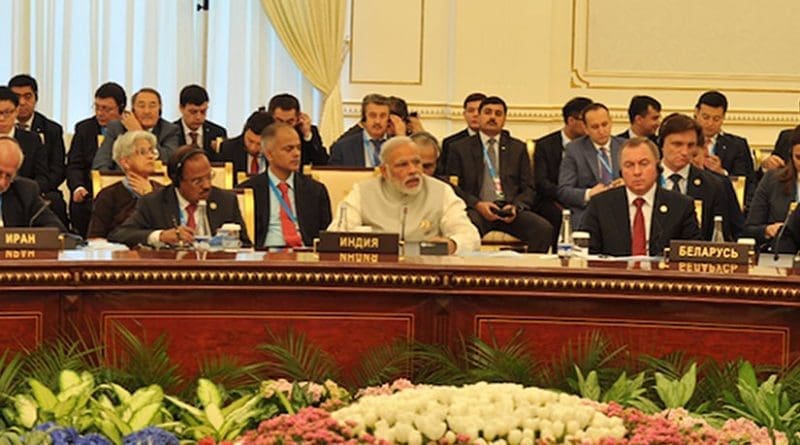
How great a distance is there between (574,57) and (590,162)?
1.78 metres

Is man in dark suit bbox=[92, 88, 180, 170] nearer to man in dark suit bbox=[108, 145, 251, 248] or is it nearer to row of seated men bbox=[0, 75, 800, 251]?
row of seated men bbox=[0, 75, 800, 251]

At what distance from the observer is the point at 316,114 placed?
32.1 ft

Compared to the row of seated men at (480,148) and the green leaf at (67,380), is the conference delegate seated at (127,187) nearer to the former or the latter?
the row of seated men at (480,148)

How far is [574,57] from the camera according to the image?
9711 millimetres

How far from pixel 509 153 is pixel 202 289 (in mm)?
4599

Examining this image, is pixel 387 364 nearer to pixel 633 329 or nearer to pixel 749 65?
pixel 633 329

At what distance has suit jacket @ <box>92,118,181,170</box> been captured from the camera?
812 centimetres

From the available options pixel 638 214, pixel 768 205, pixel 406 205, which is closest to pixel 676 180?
pixel 768 205

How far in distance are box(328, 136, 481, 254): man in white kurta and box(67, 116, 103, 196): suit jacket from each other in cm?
289

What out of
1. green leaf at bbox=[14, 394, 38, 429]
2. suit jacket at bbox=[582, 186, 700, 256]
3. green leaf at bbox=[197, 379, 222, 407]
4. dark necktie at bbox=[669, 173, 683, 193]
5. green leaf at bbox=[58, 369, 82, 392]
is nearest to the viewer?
green leaf at bbox=[14, 394, 38, 429]

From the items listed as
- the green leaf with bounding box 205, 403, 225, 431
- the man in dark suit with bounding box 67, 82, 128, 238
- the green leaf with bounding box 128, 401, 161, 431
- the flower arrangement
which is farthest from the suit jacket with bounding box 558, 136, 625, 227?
the flower arrangement

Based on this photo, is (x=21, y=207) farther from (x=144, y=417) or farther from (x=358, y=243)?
(x=144, y=417)

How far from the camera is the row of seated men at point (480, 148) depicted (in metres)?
8.11

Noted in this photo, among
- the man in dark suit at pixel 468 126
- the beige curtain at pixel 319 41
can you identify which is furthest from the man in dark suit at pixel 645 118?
the beige curtain at pixel 319 41
